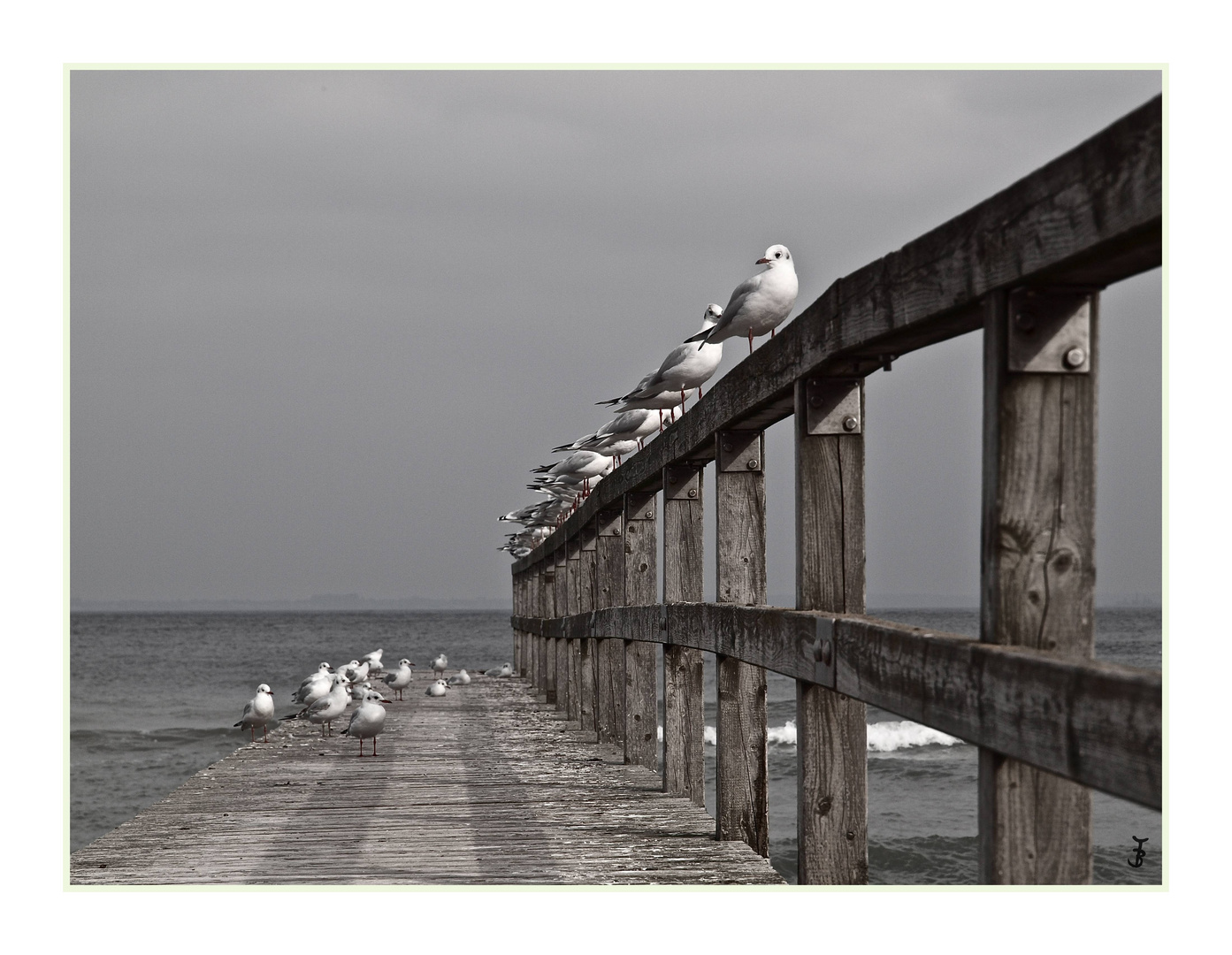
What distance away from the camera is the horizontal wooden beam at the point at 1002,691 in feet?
6.65

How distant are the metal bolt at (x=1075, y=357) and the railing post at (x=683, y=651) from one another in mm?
4394

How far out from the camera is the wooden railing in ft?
7.12

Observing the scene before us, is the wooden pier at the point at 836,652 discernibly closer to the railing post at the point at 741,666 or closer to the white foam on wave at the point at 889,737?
the railing post at the point at 741,666

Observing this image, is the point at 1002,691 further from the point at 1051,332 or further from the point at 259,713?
the point at 259,713

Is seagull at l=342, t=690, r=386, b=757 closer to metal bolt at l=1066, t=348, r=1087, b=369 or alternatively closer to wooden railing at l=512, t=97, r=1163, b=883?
wooden railing at l=512, t=97, r=1163, b=883

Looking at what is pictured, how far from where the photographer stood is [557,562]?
603 inches

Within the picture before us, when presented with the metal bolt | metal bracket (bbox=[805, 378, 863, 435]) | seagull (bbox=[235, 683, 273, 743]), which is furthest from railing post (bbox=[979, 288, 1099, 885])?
seagull (bbox=[235, 683, 273, 743])

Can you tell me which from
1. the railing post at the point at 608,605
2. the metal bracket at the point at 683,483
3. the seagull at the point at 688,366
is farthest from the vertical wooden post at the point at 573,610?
the metal bracket at the point at 683,483

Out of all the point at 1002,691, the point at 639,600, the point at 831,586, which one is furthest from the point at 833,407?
the point at 639,600

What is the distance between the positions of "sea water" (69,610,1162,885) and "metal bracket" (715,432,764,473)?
1069 millimetres

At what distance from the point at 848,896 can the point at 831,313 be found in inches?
60.3

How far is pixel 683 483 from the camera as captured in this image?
6.94m
